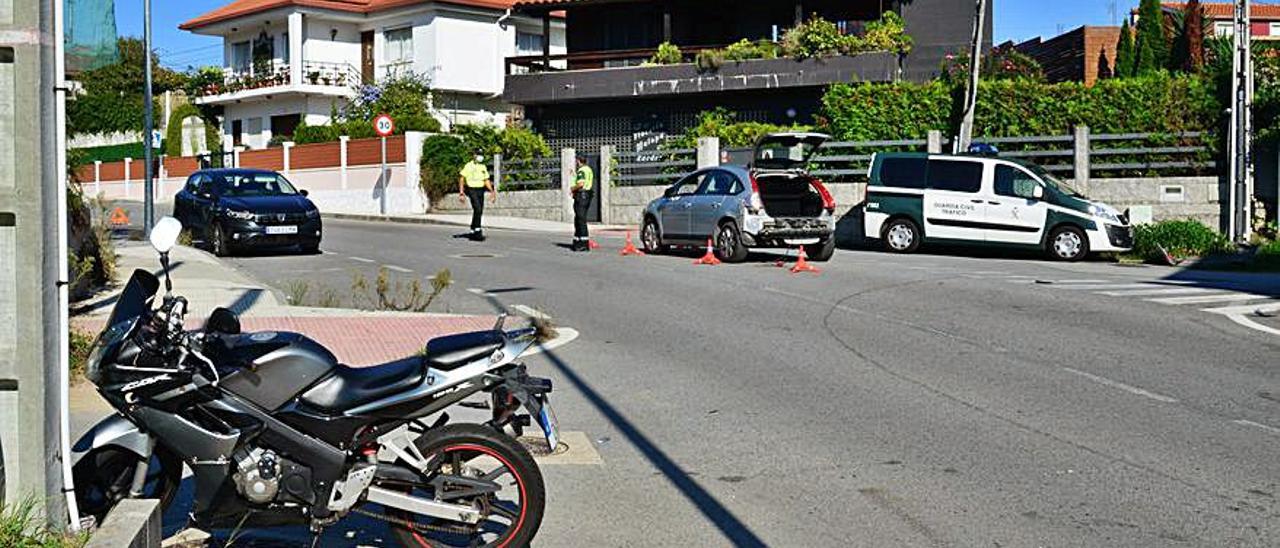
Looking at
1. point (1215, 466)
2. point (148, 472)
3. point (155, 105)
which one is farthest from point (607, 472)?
point (155, 105)

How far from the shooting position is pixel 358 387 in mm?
5770

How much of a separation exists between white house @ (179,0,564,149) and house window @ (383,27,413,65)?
37 mm

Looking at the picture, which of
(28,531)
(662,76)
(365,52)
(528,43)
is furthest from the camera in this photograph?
(528,43)

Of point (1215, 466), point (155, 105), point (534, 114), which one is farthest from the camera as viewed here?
point (155, 105)

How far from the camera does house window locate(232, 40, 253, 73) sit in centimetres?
5681

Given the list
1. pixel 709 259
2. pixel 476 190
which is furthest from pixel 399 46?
pixel 709 259

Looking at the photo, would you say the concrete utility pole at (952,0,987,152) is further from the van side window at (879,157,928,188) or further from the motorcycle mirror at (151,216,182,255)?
the motorcycle mirror at (151,216,182,255)

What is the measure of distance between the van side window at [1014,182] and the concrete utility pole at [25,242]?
20.7 m

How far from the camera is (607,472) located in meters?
8.04

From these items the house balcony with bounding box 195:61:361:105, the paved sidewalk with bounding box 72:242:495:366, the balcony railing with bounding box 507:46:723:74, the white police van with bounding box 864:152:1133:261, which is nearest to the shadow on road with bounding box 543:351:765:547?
the paved sidewalk with bounding box 72:242:495:366

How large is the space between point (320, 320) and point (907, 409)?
21.8ft

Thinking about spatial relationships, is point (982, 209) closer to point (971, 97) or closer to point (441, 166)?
point (971, 97)

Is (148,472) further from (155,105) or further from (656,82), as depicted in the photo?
(155,105)

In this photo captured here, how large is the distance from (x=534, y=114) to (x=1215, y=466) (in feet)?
121
